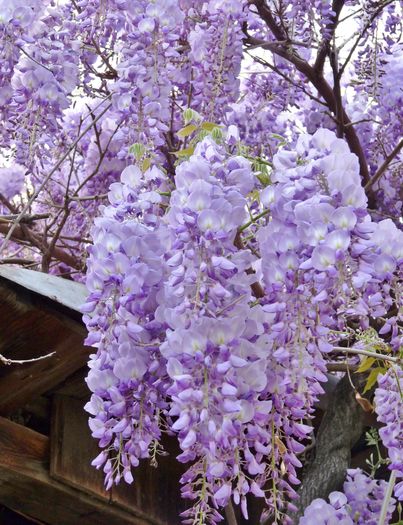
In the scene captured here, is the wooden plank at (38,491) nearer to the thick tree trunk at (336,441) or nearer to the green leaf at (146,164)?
the thick tree trunk at (336,441)

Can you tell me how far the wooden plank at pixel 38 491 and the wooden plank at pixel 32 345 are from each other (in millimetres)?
90

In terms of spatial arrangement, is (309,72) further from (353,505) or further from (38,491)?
(38,491)

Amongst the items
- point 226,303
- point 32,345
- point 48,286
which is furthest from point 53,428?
point 226,303

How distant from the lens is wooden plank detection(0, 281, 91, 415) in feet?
6.95

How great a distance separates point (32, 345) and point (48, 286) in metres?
0.14

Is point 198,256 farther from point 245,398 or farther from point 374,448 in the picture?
point 374,448

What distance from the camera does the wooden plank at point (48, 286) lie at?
2.10 m

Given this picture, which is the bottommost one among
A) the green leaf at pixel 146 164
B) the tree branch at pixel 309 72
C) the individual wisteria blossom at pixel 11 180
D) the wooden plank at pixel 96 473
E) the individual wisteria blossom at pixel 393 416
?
the wooden plank at pixel 96 473

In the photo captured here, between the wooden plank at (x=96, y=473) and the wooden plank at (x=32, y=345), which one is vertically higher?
the wooden plank at (x=32, y=345)

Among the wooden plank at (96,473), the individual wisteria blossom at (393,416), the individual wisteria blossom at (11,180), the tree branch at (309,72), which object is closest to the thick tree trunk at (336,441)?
the wooden plank at (96,473)

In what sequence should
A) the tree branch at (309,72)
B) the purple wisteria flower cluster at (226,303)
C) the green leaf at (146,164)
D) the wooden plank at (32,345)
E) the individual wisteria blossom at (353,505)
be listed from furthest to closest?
the tree branch at (309,72)
the individual wisteria blossom at (353,505)
the wooden plank at (32,345)
the green leaf at (146,164)
the purple wisteria flower cluster at (226,303)

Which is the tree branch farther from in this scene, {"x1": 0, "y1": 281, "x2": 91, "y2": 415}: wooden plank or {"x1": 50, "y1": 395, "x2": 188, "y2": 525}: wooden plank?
{"x1": 0, "y1": 281, "x2": 91, "y2": 415}: wooden plank

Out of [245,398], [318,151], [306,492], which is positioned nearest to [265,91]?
[306,492]

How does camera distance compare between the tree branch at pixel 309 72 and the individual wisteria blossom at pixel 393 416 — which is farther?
the tree branch at pixel 309 72
